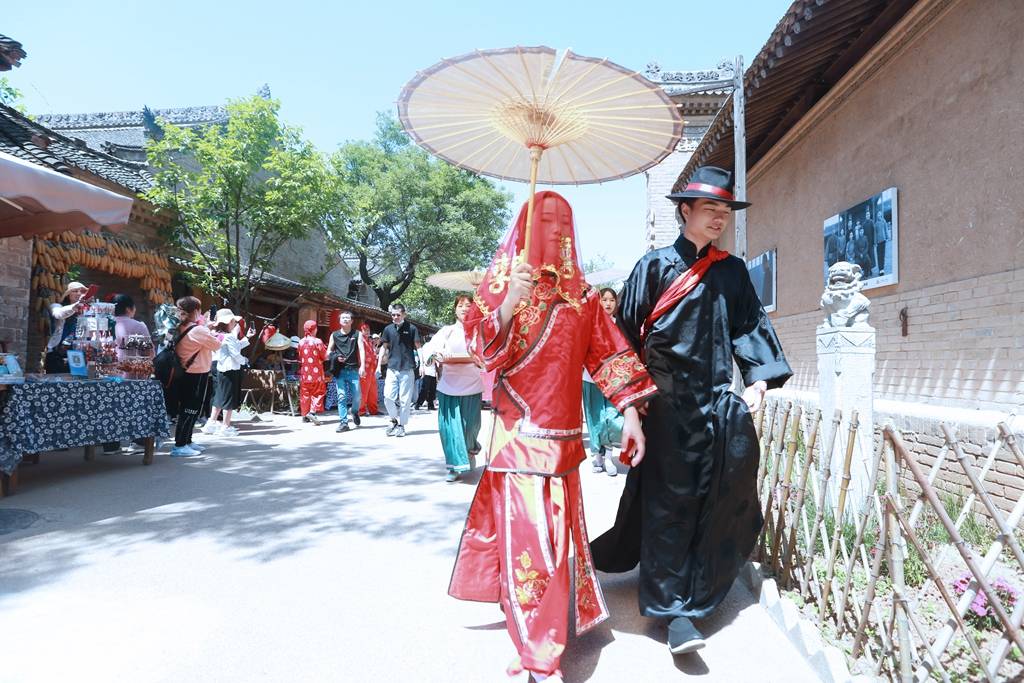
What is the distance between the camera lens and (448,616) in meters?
2.78

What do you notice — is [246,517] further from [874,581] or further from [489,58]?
[874,581]

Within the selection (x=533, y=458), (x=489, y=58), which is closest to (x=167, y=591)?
(x=533, y=458)

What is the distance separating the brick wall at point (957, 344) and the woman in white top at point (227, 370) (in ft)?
24.9

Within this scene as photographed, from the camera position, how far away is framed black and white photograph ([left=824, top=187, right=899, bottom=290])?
19.4 ft

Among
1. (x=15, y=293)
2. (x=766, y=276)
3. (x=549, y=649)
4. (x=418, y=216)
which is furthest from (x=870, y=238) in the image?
(x=418, y=216)

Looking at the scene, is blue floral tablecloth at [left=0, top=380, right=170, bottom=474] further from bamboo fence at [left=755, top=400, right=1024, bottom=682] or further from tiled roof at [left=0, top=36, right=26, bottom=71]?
bamboo fence at [left=755, top=400, right=1024, bottom=682]

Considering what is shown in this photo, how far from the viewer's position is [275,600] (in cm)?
291

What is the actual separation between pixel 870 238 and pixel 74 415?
23.9 ft

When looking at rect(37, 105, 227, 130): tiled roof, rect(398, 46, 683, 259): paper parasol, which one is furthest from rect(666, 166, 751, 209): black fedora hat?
rect(37, 105, 227, 130): tiled roof

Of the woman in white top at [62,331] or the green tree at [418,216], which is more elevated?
the green tree at [418,216]

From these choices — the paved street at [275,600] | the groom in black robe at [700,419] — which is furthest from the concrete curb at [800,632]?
the groom in black robe at [700,419]

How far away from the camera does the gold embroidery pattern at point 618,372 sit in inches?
100

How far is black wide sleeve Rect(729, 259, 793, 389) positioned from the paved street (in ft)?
3.49

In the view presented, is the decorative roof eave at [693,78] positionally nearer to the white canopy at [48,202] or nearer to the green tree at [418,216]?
the green tree at [418,216]
